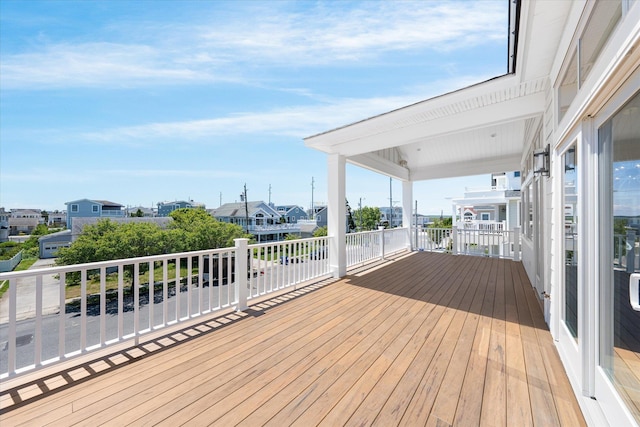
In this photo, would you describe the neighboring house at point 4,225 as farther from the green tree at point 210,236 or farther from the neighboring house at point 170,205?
the neighboring house at point 170,205

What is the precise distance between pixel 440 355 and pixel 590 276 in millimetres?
1267

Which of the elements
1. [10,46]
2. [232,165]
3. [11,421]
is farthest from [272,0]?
[232,165]

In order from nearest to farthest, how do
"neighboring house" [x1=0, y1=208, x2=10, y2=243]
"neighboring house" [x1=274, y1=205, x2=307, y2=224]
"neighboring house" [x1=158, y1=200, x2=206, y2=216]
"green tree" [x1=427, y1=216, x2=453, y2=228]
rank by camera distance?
"neighboring house" [x1=0, y1=208, x2=10, y2=243] → "green tree" [x1=427, y1=216, x2=453, y2=228] → "neighboring house" [x1=274, y1=205, x2=307, y2=224] → "neighboring house" [x1=158, y1=200, x2=206, y2=216]

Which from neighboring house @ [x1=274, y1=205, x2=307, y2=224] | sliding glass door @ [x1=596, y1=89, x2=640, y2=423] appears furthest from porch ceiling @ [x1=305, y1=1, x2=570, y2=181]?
neighboring house @ [x1=274, y1=205, x2=307, y2=224]

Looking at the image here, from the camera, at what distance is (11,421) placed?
4.93ft

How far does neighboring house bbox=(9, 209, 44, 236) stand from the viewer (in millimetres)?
23705

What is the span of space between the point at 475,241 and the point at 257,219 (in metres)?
28.9

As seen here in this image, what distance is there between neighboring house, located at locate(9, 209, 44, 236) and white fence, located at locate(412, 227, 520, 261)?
111 ft

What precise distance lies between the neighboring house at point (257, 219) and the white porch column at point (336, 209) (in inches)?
1102

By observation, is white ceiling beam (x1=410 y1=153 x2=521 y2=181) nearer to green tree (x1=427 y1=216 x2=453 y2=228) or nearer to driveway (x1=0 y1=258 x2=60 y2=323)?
driveway (x1=0 y1=258 x2=60 y2=323)

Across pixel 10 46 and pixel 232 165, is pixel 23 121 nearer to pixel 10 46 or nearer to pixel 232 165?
pixel 10 46

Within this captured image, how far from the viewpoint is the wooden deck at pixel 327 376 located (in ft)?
5.11

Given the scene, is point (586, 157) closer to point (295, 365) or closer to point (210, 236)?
point (295, 365)

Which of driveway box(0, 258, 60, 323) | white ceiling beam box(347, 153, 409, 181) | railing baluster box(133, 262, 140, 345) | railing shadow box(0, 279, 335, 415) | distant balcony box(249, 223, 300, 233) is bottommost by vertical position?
driveway box(0, 258, 60, 323)
